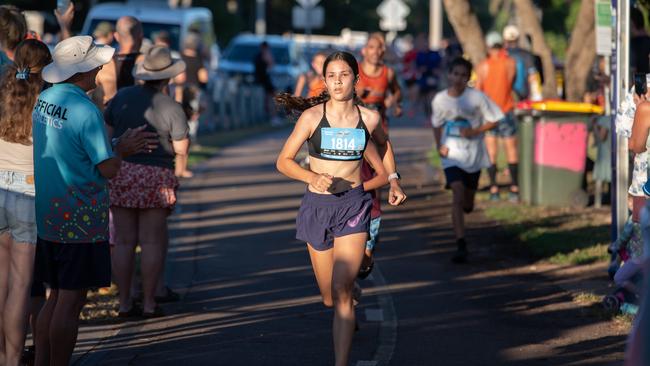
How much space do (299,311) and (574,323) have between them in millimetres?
1980

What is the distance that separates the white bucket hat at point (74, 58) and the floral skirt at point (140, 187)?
6.59 feet

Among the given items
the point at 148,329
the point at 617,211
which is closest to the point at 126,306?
the point at 148,329

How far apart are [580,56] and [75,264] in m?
12.8

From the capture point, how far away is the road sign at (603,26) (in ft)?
39.1

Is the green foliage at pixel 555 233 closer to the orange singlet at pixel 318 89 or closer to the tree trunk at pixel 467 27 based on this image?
the orange singlet at pixel 318 89

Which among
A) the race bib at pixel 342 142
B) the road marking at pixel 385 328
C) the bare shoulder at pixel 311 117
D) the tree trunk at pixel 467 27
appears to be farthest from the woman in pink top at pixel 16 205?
the tree trunk at pixel 467 27

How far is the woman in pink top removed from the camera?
282 inches

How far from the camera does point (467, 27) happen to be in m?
19.3

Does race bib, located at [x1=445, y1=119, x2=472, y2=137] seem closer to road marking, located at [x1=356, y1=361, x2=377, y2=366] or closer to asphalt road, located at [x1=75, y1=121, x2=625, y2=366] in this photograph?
asphalt road, located at [x1=75, y1=121, x2=625, y2=366]

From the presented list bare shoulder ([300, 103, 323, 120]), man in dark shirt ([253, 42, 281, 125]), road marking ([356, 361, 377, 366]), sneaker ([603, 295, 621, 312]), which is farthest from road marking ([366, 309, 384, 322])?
man in dark shirt ([253, 42, 281, 125])

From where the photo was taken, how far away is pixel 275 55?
39094 mm

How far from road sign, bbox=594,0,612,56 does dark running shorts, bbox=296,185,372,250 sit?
4.95m

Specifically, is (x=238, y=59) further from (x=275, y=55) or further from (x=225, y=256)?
(x=225, y=256)

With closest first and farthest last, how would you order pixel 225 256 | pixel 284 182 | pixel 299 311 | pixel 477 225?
pixel 299 311
pixel 225 256
pixel 477 225
pixel 284 182
